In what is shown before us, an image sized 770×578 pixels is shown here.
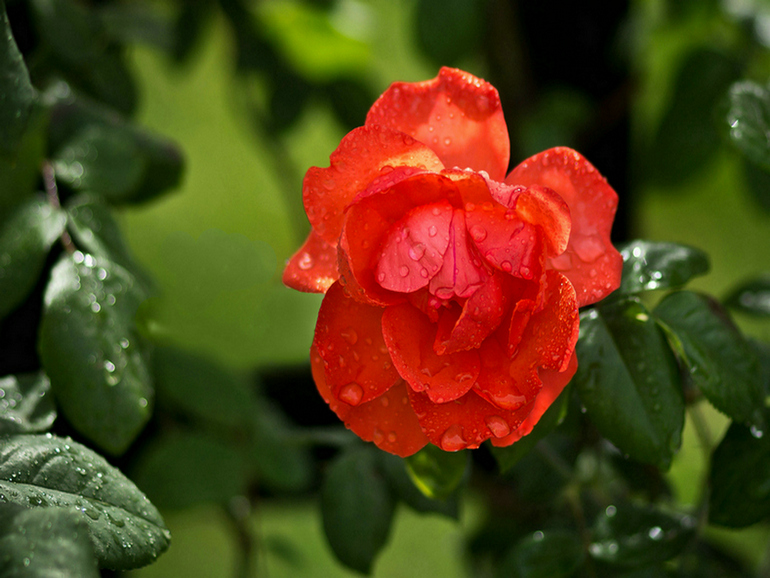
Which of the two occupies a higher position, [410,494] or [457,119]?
[457,119]

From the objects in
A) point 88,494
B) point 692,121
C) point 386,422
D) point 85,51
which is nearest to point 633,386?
point 386,422

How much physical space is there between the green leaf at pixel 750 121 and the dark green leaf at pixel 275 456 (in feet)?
1.79

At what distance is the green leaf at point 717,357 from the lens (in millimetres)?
378

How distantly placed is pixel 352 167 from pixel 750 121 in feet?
0.92

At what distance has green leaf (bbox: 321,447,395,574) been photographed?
1.63 feet

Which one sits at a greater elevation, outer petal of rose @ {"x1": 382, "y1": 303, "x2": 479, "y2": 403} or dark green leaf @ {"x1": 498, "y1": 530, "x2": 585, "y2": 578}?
outer petal of rose @ {"x1": 382, "y1": 303, "x2": 479, "y2": 403}

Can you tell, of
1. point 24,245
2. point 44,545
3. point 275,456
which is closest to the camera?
point 44,545

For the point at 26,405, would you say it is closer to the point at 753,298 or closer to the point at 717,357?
the point at 717,357

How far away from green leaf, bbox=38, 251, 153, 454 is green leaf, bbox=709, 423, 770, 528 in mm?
415

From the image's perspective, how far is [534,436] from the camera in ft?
1.20

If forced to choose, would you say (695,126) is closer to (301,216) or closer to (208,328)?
(301,216)

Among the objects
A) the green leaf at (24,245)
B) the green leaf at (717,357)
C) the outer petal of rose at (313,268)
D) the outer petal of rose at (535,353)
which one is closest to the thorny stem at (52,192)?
the green leaf at (24,245)

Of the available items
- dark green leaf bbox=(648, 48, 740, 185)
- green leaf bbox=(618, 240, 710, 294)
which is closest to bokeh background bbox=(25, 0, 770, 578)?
dark green leaf bbox=(648, 48, 740, 185)

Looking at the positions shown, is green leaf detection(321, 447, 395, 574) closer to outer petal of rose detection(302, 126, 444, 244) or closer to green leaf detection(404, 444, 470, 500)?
green leaf detection(404, 444, 470, 500)
